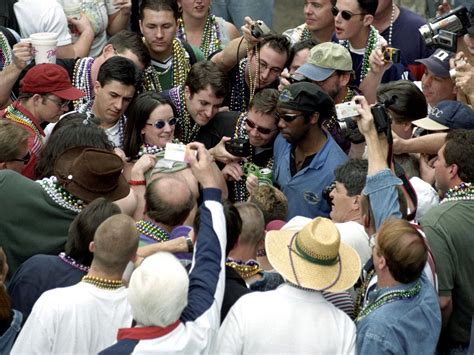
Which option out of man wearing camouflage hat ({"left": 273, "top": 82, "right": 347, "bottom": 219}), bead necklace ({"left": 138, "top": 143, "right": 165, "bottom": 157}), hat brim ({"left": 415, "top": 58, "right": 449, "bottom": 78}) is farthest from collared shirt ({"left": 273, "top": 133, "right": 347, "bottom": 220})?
hat brim ({"left": 415, "top": 58, "right": 449, "bottom": 78})

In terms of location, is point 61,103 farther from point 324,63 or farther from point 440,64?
point 440,64

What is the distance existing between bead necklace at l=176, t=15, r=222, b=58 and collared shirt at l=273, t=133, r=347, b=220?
1869 mm

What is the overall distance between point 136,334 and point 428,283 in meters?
1.41

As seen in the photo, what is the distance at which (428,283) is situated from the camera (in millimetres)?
4680

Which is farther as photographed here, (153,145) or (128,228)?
(153,145)

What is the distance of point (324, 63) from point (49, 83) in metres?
1.76

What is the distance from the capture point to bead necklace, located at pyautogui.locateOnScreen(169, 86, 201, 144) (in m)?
7.00

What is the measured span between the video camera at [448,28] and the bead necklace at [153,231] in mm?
2638

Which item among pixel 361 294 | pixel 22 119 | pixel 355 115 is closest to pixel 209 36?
pixel 22 119

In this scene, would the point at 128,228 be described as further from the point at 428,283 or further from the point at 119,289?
the point at 428,283

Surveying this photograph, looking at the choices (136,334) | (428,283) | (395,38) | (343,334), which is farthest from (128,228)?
(395,38)

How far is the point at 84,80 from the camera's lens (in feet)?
23.6

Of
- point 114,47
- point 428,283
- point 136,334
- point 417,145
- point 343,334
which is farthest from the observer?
point 114,47

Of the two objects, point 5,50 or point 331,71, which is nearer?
point 331,71
